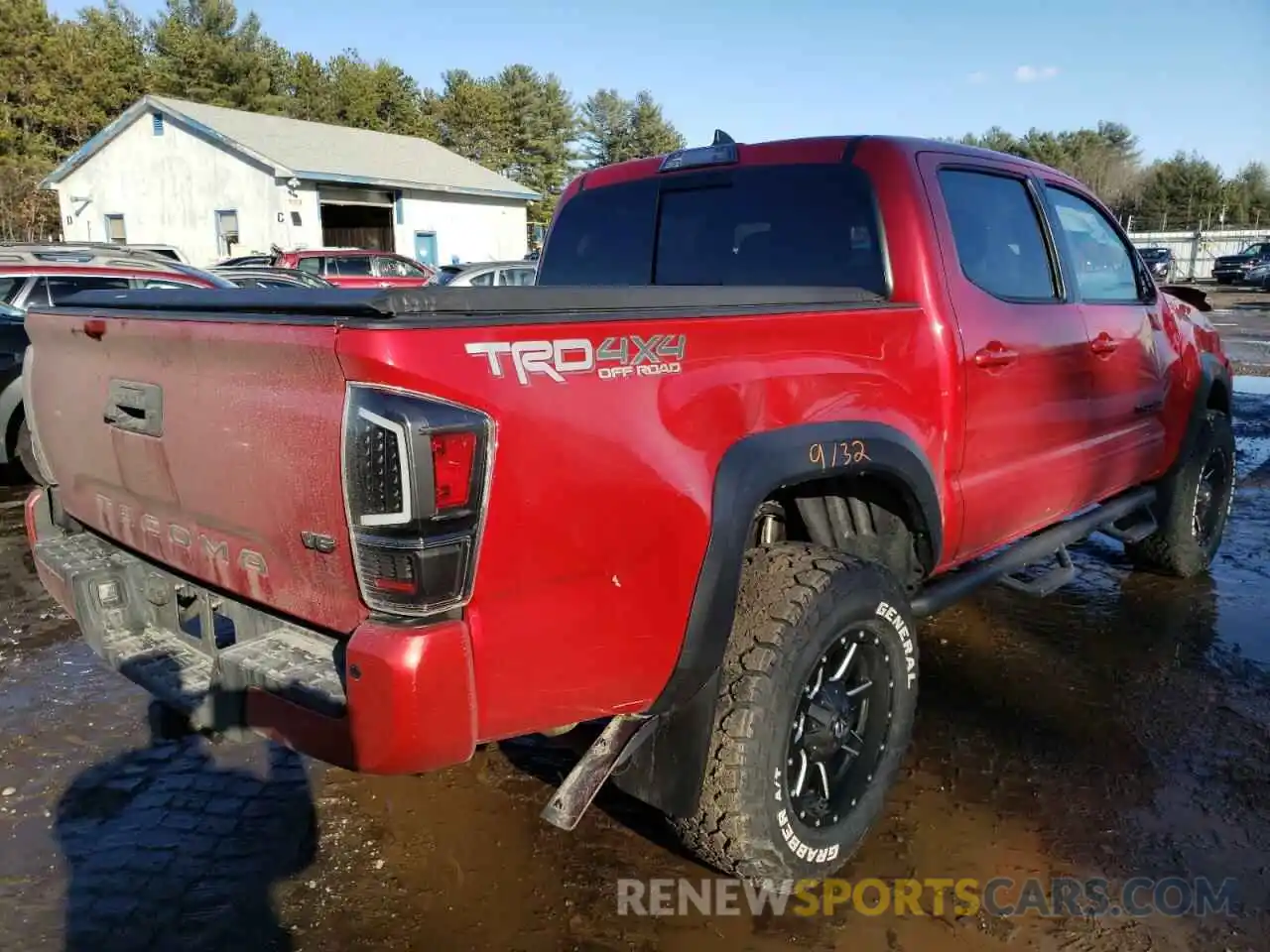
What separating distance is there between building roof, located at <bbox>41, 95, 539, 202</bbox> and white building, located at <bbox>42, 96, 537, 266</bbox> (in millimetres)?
53

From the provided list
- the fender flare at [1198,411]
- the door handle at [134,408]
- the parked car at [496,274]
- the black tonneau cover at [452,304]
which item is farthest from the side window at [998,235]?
the parked car at [496,274]

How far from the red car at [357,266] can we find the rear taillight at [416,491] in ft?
58.0

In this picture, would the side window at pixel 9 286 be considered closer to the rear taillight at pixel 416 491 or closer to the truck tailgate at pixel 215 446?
the truck tailgate at pixel 215 446

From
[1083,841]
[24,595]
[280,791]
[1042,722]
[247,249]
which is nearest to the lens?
[1083,841]

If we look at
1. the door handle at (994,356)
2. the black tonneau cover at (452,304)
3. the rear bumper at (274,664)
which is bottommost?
the rear bumper at (274,664)

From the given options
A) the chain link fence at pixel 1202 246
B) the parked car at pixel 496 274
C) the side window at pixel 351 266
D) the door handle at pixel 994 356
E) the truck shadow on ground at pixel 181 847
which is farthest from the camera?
the chain link fence at pixel 1202 246

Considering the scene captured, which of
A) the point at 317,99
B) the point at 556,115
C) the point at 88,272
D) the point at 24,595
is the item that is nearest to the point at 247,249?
the point at 88,272

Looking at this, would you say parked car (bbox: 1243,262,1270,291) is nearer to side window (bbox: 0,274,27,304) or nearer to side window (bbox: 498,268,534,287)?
side window (bbox: 498,268,534,287)

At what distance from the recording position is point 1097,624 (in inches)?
183

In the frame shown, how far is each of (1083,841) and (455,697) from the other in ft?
6.89

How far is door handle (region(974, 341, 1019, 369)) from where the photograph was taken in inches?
122

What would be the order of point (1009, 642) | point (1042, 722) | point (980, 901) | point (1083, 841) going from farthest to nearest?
point (1009, 642)
point (1042, 722)
point (1083, 841)
point (980, 901)

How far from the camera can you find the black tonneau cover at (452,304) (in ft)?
6.11

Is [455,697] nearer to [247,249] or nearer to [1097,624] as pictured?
[1097,624]
